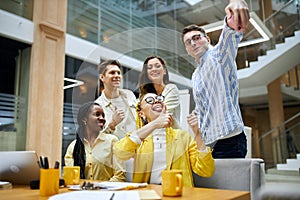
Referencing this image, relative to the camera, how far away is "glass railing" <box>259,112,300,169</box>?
5.51m

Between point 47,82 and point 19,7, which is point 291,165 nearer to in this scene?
point 47,82

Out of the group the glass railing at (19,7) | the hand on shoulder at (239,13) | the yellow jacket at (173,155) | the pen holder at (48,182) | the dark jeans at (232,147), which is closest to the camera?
the hand on shoulder at (239,13)

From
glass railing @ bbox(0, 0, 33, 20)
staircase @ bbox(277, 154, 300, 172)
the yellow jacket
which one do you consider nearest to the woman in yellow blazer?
the yellow jacket

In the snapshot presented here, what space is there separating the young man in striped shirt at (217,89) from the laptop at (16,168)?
58 centimetres

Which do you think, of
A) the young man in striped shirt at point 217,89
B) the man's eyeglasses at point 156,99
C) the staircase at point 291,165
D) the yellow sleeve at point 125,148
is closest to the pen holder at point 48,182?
the yellow sleeve at point 125,148

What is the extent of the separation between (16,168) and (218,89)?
72cm

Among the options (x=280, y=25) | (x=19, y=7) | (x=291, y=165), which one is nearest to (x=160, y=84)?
(x=19, y=7)

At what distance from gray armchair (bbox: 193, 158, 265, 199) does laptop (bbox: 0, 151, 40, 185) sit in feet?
2.01

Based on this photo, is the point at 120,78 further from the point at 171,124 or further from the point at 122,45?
the point at 171,124

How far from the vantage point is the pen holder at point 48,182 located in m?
0.67

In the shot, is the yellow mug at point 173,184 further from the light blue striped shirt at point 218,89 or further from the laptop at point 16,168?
the laptop at point 16,168

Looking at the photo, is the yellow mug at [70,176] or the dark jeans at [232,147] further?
the dark jeans at [232,147]

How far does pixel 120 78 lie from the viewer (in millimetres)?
804

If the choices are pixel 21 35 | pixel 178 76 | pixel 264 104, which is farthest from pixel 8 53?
pixel 264 104
